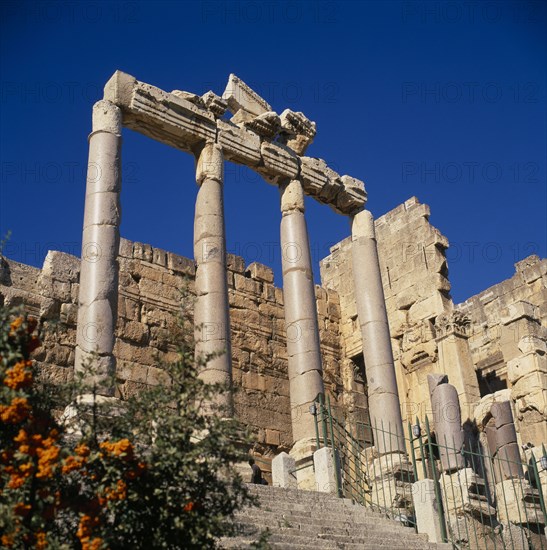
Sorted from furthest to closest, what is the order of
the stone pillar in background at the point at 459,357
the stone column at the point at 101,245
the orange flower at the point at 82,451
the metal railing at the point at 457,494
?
the stone pillar in background at the point at 459,357 → the stone column at the point at 101,245 → the metal railing at the point at 457,494 → the orange flower at the point at 82,451

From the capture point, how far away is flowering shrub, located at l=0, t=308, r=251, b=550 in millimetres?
5852

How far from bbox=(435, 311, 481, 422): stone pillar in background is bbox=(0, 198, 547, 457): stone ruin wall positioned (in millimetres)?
34

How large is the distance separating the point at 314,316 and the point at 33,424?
10.1 metres

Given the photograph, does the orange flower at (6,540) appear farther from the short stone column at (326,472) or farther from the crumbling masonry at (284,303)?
the short stone column at (326,472)

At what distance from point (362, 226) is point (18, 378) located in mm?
12647

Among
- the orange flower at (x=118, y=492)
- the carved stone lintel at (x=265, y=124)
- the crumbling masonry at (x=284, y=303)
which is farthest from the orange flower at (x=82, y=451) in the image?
the carved stone lintel at (x=265, y=124)

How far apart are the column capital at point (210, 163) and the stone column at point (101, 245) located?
1888 millimetres

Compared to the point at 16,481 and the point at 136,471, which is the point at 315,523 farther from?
the point at 16,481

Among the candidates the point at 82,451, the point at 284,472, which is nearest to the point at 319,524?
the point at 284,472

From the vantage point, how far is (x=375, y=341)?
54.6ft

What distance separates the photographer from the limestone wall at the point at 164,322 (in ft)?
53.4

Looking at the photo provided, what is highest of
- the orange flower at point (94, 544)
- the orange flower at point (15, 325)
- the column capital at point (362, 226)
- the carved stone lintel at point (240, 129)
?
the carved stone lintel at point (240, 129)

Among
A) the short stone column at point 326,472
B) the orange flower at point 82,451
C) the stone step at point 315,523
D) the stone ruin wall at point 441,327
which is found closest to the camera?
the orange flower at point 82,451

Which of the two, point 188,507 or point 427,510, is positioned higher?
point 427,510
